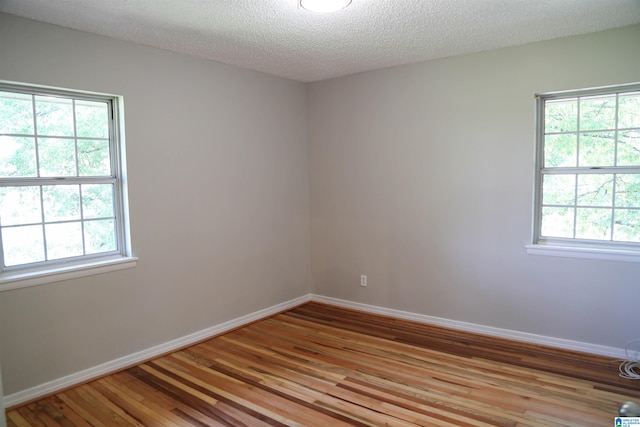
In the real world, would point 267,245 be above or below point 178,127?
below

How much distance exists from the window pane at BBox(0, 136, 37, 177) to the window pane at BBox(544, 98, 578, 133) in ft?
13.2

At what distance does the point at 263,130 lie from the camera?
4484 millimetres

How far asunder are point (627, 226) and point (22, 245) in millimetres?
4522

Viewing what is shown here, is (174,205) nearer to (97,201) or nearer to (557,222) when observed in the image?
(97,201)

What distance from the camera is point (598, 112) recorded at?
344cm

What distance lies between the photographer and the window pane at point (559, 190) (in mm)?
3568

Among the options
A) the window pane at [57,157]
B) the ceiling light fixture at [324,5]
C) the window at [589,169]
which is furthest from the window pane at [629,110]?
the window pane at [57,157]

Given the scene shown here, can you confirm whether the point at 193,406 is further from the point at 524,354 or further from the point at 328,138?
the point at 328,138

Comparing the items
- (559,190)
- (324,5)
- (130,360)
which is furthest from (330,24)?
(130,360)

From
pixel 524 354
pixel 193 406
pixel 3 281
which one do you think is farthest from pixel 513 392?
pixel 3 281

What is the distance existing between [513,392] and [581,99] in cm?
238

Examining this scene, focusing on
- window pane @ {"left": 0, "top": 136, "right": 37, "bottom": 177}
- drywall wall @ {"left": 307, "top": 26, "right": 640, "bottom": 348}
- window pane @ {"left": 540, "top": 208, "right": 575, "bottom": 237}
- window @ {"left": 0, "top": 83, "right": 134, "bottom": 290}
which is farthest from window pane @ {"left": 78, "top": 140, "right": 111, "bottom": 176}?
window pane @ {"left": 540, "top": 208, "right": 575, "bottom": 237}

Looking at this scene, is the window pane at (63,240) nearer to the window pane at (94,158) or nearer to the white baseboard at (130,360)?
the window pane at (94,158)

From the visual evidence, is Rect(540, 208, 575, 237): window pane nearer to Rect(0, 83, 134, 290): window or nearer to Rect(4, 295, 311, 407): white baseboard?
Rect(4, 295, 311, 407): white baseboard
